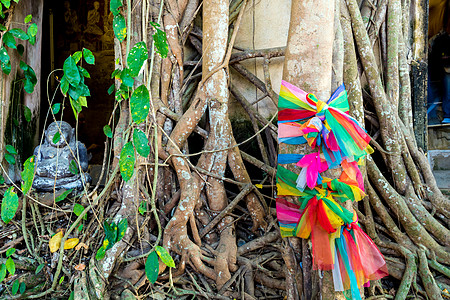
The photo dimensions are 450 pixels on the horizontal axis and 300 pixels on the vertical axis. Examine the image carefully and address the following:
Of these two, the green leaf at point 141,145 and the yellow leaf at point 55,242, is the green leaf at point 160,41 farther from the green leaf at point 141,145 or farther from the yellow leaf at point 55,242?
the yellow leaf at point 55,242

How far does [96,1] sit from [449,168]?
5.61m

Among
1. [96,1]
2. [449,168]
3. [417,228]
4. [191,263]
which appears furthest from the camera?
[96,1]

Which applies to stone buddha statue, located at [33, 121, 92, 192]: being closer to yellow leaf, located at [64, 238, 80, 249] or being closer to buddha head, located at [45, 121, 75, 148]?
buddha head, located at [45, 121, 75, 148]

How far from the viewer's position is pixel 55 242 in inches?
88.7

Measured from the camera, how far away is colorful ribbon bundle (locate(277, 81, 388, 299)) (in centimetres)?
167

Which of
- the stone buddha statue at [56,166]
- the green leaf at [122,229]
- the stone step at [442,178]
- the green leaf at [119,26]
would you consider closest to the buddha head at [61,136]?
the stone buddha statue at [56,166]

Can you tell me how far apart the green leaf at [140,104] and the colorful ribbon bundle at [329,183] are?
2.32 feet

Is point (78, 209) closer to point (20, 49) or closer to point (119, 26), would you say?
point (119, 26)

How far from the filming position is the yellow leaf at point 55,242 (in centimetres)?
223

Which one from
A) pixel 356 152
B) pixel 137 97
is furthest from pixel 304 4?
pixel 137 97

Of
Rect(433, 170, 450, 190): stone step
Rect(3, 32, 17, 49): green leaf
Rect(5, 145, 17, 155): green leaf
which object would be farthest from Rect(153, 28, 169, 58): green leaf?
Rect(433, 170, 450, 190): stone step

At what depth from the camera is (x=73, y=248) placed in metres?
2.32

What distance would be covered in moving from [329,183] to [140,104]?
3.44 feet

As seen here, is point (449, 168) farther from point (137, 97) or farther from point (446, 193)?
point (137, 97)
